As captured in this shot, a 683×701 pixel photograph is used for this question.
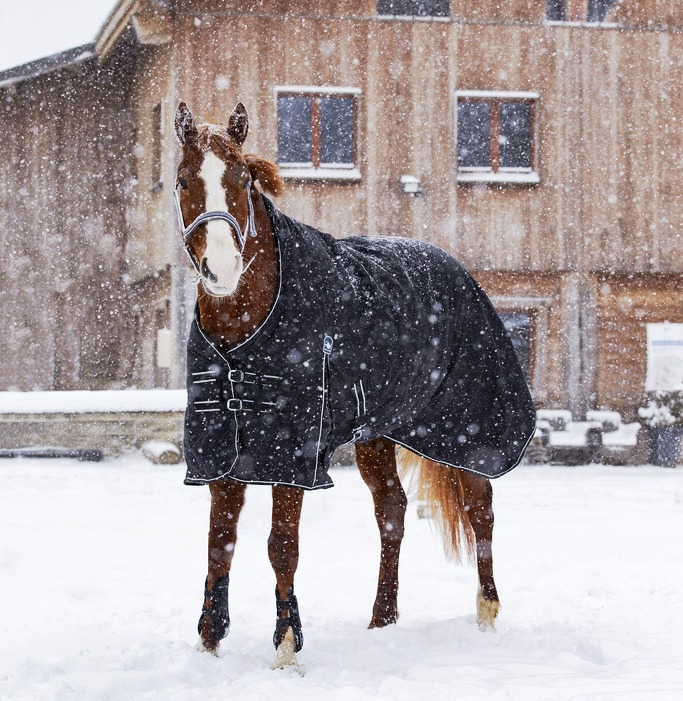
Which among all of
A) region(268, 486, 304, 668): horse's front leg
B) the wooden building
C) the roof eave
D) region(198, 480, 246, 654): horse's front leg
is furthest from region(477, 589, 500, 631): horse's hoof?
the roof eave

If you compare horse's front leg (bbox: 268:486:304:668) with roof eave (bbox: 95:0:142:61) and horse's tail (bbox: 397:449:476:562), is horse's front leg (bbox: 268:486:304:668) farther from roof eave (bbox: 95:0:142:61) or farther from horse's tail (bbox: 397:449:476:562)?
roof eave (bbox: 95:0:142:61)

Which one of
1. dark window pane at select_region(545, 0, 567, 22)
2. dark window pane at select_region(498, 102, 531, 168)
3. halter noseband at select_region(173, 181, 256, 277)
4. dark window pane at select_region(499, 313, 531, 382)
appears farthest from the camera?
dark window pane at select_region(499, 313, 531, 382)

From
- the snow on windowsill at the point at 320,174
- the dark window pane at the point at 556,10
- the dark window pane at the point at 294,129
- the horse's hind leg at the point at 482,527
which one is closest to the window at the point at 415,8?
the dark window pane at the point at 556,10

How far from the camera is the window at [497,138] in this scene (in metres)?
13.0

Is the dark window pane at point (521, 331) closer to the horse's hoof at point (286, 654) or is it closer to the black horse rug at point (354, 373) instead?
the black horse rug at point (354, 373)

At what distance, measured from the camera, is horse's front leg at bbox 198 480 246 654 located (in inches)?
156

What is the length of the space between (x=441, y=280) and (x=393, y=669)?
1.93m

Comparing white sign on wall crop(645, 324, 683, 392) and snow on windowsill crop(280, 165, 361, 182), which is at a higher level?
snow on windowsill crop(280, 165, 361, 182)

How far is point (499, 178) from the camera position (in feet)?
42.7

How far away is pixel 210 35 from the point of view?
1261cm

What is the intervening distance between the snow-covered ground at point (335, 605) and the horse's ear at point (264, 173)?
189cm

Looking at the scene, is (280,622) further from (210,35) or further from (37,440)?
(210,35)

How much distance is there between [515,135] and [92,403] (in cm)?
658

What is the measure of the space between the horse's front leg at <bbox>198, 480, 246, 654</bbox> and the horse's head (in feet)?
3.13
